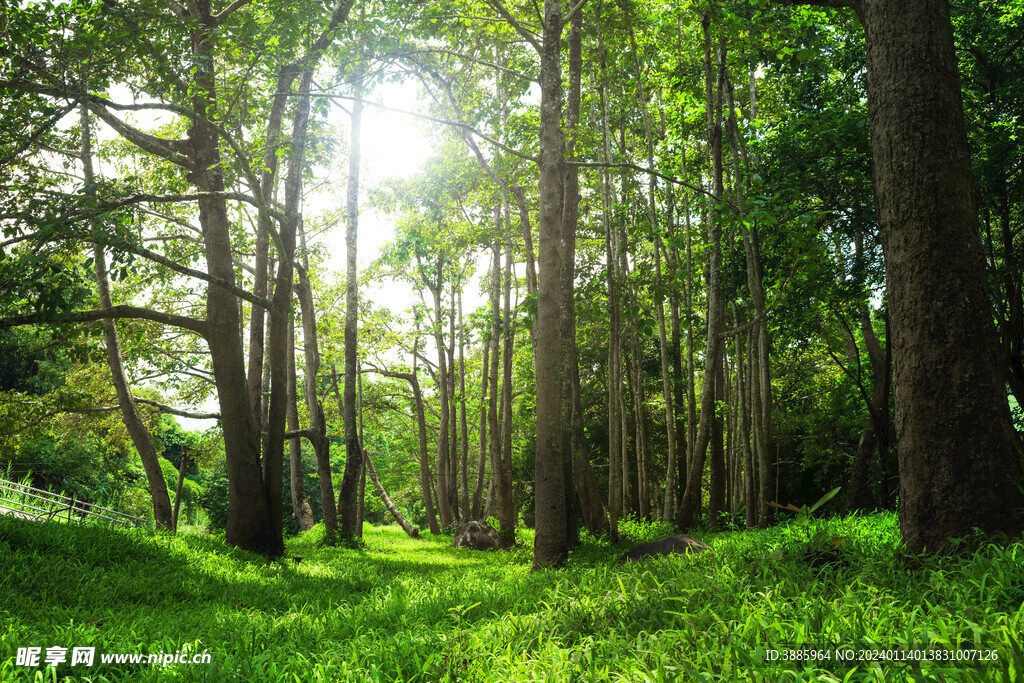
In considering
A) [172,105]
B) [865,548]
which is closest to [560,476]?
[865,548]

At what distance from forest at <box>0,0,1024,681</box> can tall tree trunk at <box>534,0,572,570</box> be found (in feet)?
0.13

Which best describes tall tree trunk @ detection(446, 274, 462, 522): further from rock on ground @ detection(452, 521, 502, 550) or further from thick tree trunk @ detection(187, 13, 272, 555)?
thick tree trunk @ detection(187, 13, 272, 555)

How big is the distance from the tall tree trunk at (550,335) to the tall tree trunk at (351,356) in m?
5.83

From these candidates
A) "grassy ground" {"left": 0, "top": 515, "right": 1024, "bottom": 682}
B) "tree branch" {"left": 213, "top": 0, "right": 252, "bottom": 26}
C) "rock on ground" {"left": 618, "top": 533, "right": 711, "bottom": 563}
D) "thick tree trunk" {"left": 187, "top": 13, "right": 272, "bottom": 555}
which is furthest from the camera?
"tree branch" {"left": 213, "top": 0, "right": 252, "bottom": 26}

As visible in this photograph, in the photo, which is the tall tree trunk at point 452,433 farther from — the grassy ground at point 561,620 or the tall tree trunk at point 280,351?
the grassy ground at point 561,620

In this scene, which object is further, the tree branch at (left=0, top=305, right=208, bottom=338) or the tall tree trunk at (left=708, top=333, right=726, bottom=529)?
the tall tree trunk at (left=708, top=333, right=726, bottom=529)

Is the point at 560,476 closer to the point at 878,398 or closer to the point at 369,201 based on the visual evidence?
the point at 878,398

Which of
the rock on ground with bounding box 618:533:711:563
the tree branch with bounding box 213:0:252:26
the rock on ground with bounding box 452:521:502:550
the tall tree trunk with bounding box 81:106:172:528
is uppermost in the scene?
the tree branch with bounding box 213:0:252:26

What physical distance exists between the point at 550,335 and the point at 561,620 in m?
3.77

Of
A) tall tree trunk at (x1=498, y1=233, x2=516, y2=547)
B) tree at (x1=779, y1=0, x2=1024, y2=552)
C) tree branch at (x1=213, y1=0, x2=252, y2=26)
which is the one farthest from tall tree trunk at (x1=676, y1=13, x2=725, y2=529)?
tree branch at (x1=213, y1=0, x2=252, y2=26)

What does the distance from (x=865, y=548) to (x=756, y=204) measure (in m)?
4.16

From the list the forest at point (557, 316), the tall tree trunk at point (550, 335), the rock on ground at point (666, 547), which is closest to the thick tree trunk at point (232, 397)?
the forest at point (557, 316)

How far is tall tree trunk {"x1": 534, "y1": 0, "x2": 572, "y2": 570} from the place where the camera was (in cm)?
647

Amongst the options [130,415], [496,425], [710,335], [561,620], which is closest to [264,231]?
[130,415]
